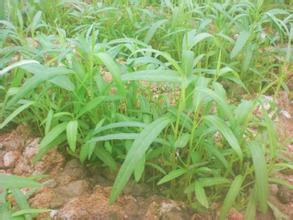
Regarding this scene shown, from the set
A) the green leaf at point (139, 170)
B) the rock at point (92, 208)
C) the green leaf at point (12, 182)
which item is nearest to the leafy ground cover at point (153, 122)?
the green leaf at point (139, 170)

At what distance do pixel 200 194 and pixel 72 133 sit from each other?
429mm

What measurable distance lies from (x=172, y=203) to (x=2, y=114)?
0.71 meters

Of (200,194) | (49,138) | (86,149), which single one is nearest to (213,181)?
(200,194)

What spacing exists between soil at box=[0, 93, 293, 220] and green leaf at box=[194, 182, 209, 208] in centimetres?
11

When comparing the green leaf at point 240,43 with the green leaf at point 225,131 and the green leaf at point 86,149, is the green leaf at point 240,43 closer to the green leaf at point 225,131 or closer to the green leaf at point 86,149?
the green leaf at point 225,131

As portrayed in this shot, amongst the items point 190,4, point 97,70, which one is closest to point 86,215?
point 97,70

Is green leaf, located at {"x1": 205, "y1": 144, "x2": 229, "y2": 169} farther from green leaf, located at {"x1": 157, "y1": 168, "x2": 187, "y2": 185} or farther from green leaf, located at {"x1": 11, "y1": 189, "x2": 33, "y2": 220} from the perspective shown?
green leaf, located at {"x1": 11, "y1": 189, "x2": 33, "y2": 220}

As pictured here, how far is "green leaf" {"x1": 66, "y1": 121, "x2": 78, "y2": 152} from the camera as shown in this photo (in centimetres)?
126

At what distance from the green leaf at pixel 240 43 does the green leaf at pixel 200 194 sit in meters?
0.77

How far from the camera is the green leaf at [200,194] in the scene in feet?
3.99

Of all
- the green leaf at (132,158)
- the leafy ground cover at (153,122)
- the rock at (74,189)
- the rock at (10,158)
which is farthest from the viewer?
the rock at (10,158)

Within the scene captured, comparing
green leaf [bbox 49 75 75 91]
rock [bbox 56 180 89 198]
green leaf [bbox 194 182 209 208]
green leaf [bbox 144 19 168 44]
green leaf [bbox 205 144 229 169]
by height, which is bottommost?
rock [bbox 56 180 89 198]

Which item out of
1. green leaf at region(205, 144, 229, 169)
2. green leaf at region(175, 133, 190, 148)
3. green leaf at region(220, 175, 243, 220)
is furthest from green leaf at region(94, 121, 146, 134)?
green leaf at region(220, 175, 243, 220)

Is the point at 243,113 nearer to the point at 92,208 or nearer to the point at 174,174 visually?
the point at 174,174
